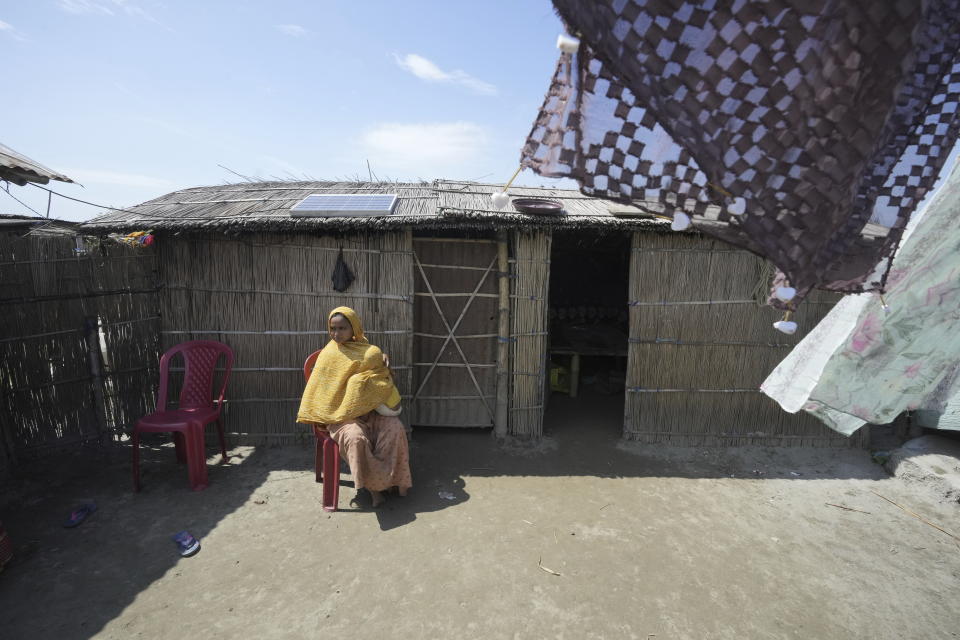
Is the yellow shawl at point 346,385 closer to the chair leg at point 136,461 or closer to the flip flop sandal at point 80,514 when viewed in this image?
the chair leg at point 136,461

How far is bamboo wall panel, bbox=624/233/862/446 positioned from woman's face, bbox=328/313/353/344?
A: 3300mm

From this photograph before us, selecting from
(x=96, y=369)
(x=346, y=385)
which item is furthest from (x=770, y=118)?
(x=96, y=369)

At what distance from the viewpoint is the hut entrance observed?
22.7 feet

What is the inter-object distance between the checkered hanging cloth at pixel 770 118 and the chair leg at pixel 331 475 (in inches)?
137

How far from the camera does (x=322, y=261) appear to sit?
5035 millimetres

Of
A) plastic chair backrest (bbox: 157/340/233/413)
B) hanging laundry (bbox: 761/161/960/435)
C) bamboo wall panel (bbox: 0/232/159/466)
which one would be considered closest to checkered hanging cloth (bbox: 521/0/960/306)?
hanging laundry (bbox: 761/161/960/435)

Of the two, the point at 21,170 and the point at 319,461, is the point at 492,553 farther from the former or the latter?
the point at 21,170

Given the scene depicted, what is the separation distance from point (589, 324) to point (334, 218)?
5.64 metres

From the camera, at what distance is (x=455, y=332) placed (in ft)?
18.1

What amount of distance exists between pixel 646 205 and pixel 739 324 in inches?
186

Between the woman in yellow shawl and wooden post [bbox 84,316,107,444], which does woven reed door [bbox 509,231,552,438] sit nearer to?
the woman in yellow shawl

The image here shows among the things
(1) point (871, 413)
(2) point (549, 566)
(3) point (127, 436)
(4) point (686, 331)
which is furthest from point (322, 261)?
(1) point (871, 413)

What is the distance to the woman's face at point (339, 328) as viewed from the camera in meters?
4.18

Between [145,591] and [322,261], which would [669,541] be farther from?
[322,261]
